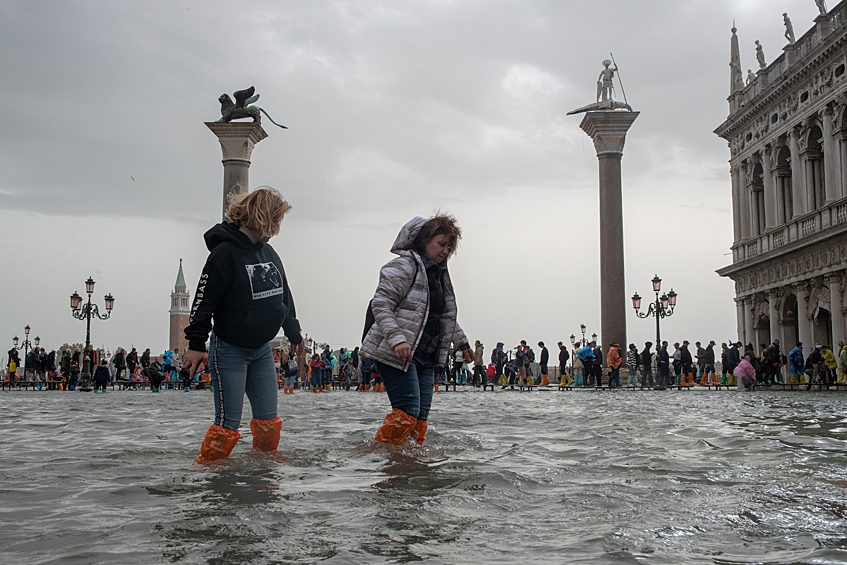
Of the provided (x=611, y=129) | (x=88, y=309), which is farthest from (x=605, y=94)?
(x=88, y=309)

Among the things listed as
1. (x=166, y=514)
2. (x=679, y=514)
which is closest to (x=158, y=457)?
(x=166, y=514)

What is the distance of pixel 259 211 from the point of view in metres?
4.34

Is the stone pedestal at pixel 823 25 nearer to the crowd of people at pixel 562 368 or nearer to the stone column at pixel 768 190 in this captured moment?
the stone column at pixel 768 190

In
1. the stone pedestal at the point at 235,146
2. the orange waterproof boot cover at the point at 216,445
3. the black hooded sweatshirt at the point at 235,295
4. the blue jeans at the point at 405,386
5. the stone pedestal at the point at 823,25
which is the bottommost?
the orange waterproof boot cover at the point at 216,445

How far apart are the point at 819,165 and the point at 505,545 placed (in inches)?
1292

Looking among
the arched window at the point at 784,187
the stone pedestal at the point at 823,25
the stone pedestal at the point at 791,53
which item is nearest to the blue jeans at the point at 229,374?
the stone pedestal at the point at 823,25

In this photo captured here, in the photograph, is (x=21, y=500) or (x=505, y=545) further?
(x=21, y=500)

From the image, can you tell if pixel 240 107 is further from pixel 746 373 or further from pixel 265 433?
pixel 265 433

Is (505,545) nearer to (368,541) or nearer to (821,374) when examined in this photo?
(368,541)

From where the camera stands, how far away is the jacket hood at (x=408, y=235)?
5.08 m

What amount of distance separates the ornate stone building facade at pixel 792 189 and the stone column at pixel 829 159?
4cm

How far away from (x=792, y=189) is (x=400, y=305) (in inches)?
1263

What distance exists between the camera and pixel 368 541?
245 cm

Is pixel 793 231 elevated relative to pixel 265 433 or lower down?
elevated
